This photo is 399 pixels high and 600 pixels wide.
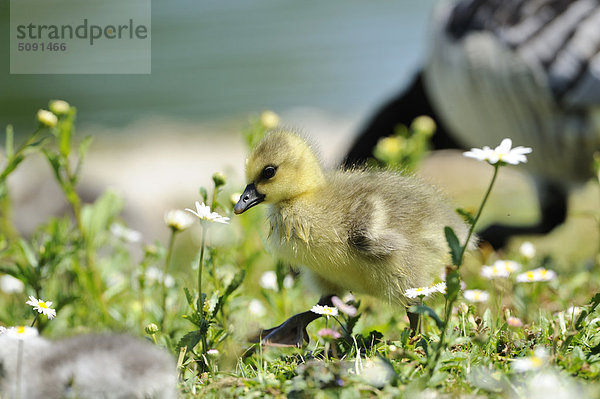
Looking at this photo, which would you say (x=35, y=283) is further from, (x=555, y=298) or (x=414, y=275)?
(x=555, y=298)

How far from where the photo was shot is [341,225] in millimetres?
2449

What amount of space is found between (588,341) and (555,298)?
131 cm

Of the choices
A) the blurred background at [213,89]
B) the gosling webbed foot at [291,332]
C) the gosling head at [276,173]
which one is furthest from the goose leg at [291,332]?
the blurred background at [213,89]

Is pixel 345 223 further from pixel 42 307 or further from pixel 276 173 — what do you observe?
pixel 42 307

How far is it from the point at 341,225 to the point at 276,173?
0.86 ft

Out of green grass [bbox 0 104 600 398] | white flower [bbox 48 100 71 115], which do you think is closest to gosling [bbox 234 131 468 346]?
green grass [bbox 0 104 600 398]

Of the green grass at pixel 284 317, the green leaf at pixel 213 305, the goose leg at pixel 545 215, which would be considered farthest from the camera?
the goose leg at pixel 545 215

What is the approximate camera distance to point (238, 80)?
14305 millimetres

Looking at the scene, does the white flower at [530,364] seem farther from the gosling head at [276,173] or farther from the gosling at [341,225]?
the gosling head at [276,173]

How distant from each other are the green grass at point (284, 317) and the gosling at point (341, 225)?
11 cm

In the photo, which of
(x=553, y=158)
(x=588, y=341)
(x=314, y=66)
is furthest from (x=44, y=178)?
(x=314, y=66)

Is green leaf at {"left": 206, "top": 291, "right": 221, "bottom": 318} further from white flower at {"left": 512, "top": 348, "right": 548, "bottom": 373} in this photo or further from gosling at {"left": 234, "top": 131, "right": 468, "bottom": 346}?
white flower at {"left": 512, "top": 348, "right": 548, "bottom": 373}

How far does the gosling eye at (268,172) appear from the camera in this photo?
249 cm

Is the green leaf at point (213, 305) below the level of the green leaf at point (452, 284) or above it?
below
